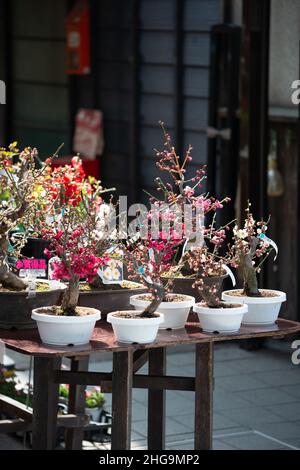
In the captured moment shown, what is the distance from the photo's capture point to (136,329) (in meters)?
4.47

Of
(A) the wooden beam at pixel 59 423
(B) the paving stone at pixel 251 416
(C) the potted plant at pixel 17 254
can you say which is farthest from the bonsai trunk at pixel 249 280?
(B) the paving stone at pixel 251 416

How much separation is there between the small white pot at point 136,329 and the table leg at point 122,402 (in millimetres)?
75

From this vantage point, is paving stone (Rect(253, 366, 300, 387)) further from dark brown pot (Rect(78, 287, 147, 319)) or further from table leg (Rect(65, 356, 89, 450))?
dark brown pot (Rect(78, 287, 147, 319))

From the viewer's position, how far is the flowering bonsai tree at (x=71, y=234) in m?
4.59

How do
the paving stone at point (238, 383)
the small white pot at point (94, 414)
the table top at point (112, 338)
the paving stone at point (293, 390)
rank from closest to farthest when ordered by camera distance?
the table top at point (112, 338), the small white pot at point (94, 414), the paving stone at point (293, 390), the paving stone at point (238, 383)

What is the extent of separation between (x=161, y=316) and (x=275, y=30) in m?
4.35

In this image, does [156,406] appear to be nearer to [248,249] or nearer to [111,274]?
[111,274]

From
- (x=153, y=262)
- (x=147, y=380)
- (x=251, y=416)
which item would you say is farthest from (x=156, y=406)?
(x=251, y=416)

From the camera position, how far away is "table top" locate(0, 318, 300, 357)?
4391mm

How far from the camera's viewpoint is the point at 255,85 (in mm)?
8438

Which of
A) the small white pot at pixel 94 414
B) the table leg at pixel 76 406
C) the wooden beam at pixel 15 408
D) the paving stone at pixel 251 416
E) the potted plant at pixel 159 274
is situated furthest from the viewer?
the paving stone at pixel 251 416

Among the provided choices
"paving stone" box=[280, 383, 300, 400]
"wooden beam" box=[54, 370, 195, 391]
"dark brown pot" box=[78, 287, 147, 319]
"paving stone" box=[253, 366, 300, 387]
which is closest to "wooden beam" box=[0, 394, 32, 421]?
"wooden beam" box=[54, 370, 195, 391]

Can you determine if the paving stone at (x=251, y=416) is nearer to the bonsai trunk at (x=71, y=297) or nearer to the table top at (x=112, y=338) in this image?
the table top at (x=112, y=338)

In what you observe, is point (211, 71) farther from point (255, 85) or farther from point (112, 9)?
point (112, 9)
